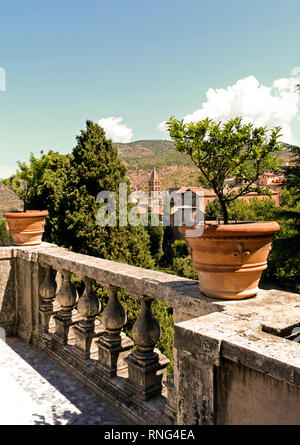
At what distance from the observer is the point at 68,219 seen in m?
14.5

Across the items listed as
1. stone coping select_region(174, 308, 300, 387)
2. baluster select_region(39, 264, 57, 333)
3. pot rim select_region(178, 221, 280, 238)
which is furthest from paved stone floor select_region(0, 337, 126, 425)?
pot rim select_region(178, 221, 280, 238)

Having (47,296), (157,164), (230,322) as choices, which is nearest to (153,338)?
(230,322)

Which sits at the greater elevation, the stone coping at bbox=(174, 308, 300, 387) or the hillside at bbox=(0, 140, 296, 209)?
Result: the hillside at bbox=(0, 140, 296, 209)

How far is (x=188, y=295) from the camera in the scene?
1.94 m

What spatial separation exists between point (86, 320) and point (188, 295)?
1.25m

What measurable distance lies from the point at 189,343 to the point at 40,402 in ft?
4.98

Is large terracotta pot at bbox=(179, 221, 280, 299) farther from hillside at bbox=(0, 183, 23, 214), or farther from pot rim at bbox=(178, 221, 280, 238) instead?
hillside at bbox=(0, 183, 23, 214)

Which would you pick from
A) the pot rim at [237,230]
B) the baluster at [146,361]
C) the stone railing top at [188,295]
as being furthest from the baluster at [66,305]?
the pot rim at [237,230]

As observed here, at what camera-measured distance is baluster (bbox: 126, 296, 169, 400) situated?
220 cm

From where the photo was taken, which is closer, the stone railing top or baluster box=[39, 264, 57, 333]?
the stone railing top

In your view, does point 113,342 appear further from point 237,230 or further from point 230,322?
point 237,230

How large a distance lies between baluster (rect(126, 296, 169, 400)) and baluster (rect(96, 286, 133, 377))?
0.80 feet

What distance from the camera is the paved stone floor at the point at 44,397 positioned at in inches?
89.0
